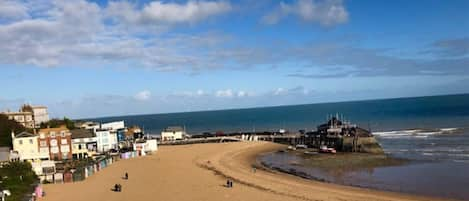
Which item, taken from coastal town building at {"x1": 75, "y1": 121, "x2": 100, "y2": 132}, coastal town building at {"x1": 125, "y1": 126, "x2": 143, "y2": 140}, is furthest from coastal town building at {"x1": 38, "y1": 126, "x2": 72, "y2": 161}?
coastal town building at {"x1": 125, "y1": 126, "x2": 143, "y2": 140}

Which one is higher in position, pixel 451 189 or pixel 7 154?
pixel 7 154

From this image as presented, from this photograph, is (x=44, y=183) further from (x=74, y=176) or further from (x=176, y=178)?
(x=176, y=178)

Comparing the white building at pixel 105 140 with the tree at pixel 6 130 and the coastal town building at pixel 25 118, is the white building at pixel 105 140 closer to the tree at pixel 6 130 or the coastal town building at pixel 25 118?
the tree at pixel 6 130

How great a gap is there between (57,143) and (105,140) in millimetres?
10848

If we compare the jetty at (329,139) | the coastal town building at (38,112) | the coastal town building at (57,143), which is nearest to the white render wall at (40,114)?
the coastal town building at (38,112)

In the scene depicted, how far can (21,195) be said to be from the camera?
3058 centimetres

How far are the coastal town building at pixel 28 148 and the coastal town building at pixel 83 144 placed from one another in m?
3.70

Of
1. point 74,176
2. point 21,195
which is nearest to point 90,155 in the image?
point 74,176

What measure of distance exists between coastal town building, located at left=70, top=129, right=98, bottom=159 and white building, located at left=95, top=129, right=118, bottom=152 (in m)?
1.63

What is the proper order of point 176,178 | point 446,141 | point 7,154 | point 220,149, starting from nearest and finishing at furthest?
point 176,178, point 7,154, point 446,141, point 220,149

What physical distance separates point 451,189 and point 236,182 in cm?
1623

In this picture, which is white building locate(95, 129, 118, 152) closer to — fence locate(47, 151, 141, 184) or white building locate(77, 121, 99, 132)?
white building locate(77, 121, 99, 132)

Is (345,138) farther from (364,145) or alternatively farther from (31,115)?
(31,115)

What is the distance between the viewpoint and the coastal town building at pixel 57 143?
2207 inches
